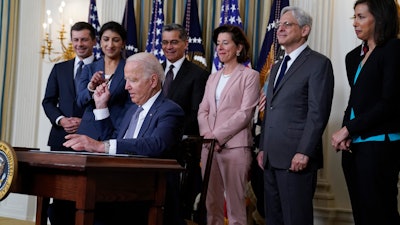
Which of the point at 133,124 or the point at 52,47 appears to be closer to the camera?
the point at 133,124

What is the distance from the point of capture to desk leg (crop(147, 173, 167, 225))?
91.8 inches

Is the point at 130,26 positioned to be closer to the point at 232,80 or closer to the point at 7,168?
the point at 232,80

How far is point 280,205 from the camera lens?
344 cm

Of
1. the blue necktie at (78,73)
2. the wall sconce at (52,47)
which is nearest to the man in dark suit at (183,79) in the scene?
the blue necktie at (78,73)

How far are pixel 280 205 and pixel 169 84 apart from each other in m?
1.47

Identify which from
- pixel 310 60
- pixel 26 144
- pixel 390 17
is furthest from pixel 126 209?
pixel 26 144

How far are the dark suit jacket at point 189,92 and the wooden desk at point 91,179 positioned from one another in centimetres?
201

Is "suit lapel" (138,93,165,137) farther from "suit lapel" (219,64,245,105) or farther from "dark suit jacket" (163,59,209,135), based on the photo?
"dark suit jacket" (163,59,209,135)

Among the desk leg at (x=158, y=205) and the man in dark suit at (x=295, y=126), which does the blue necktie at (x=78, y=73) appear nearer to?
the man in dark suit at (x=295, y=126)

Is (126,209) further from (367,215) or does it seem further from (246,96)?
(246,96)

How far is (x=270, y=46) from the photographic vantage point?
4.85 metres

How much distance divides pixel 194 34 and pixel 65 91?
137cm

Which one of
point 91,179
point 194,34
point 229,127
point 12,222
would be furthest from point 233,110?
point 12,222

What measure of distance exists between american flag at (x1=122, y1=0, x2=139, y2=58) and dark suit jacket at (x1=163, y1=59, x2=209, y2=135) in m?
1.16
